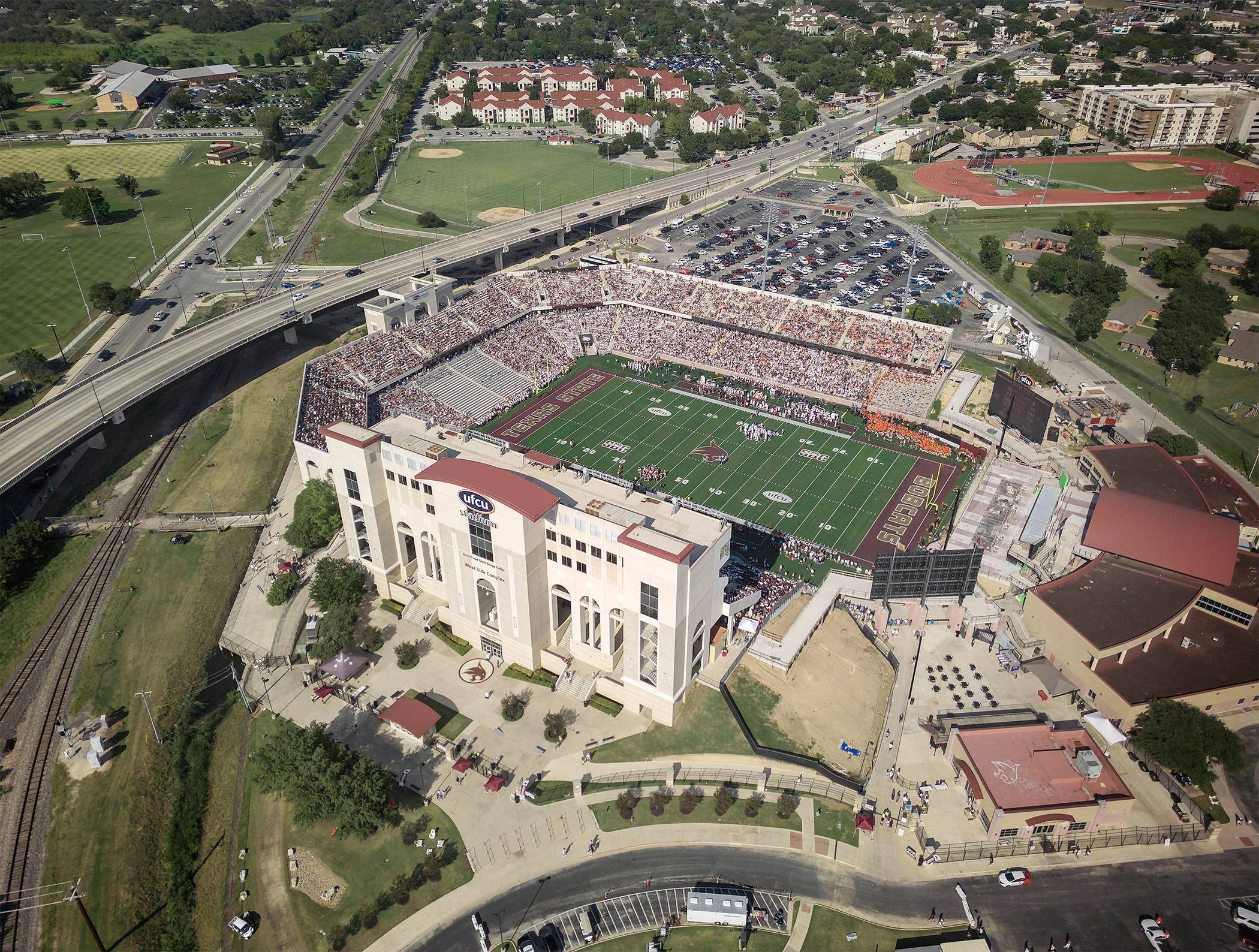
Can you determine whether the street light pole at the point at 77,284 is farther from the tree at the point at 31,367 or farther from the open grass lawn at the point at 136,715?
the open grass lawn at the point at 136,715

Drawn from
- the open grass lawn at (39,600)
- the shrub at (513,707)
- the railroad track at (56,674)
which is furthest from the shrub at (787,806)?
the open grass lawn at (39,600)

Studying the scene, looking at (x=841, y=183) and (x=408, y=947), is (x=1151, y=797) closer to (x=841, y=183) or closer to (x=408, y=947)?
(x=408, y=947)

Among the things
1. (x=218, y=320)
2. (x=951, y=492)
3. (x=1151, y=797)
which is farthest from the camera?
(x=218, y=320)

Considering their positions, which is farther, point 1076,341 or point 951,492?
point 1076,341

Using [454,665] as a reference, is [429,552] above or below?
above

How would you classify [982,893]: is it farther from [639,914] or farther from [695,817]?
[639,914]

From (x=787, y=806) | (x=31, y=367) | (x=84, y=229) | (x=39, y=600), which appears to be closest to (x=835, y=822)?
(x=787, y=806)

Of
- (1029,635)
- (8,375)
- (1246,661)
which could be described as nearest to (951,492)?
(1029,635)
